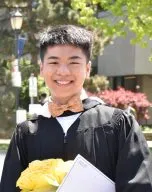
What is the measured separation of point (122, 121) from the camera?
8.99ft

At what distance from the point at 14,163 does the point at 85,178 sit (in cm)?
42

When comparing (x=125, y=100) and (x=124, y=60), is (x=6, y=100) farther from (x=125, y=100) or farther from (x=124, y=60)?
(x=124, y=60)

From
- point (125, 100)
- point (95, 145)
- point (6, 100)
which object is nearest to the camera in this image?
point (95, 145)

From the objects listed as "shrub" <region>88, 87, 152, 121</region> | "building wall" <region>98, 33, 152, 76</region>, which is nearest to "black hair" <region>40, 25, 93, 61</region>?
"shrub" <region>88, 87, 152, 121</region>

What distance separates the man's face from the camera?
2.80m

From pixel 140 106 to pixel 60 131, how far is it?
70.8 feet

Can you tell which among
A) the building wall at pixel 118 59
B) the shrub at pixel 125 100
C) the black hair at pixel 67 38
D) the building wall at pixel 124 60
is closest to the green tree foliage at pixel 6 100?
the shrub at pixel 125 100

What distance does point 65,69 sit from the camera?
9.15ft

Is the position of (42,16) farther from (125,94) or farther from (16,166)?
(16,166)

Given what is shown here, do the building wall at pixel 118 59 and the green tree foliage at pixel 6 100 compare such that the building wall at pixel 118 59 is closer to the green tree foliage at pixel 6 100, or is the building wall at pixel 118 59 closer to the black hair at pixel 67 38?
the green tree foliage at pixel 6 100

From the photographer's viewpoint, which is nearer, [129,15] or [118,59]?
[129,15]

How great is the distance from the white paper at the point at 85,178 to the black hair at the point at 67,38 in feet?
1.86

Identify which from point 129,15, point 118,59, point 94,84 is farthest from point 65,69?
point 118,59

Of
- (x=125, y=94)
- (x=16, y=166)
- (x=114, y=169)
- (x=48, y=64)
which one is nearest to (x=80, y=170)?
(x=114, y=169)
